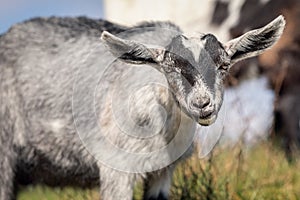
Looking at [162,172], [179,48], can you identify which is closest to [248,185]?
[162,172]

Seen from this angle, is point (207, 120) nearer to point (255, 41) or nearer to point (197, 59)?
point (197, 59)

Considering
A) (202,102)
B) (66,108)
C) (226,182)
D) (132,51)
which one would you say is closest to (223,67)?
(202,102)

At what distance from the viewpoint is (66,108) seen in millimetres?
7516

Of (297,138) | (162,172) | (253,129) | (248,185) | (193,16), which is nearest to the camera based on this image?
(162,172)

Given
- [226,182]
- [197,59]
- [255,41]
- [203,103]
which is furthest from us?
[226,182]

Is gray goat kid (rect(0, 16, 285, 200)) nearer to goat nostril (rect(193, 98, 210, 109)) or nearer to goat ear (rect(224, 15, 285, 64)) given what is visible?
goat ear (rect(224, 15, 285, 64))

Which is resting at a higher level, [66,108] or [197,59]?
[66,108]

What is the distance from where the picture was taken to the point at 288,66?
12414mm

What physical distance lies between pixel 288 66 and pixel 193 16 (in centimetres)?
227

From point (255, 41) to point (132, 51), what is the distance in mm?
796

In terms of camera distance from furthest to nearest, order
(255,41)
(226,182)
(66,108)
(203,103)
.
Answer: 1. (226,182)
2. (66,108)
3. (255,41)
4. (203,103)

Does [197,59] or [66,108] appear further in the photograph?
[66,108]

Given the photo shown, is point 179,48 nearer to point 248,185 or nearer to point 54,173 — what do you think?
point 54,173

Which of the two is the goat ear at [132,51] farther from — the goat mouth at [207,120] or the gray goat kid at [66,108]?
the goat mouth at [207,120]
